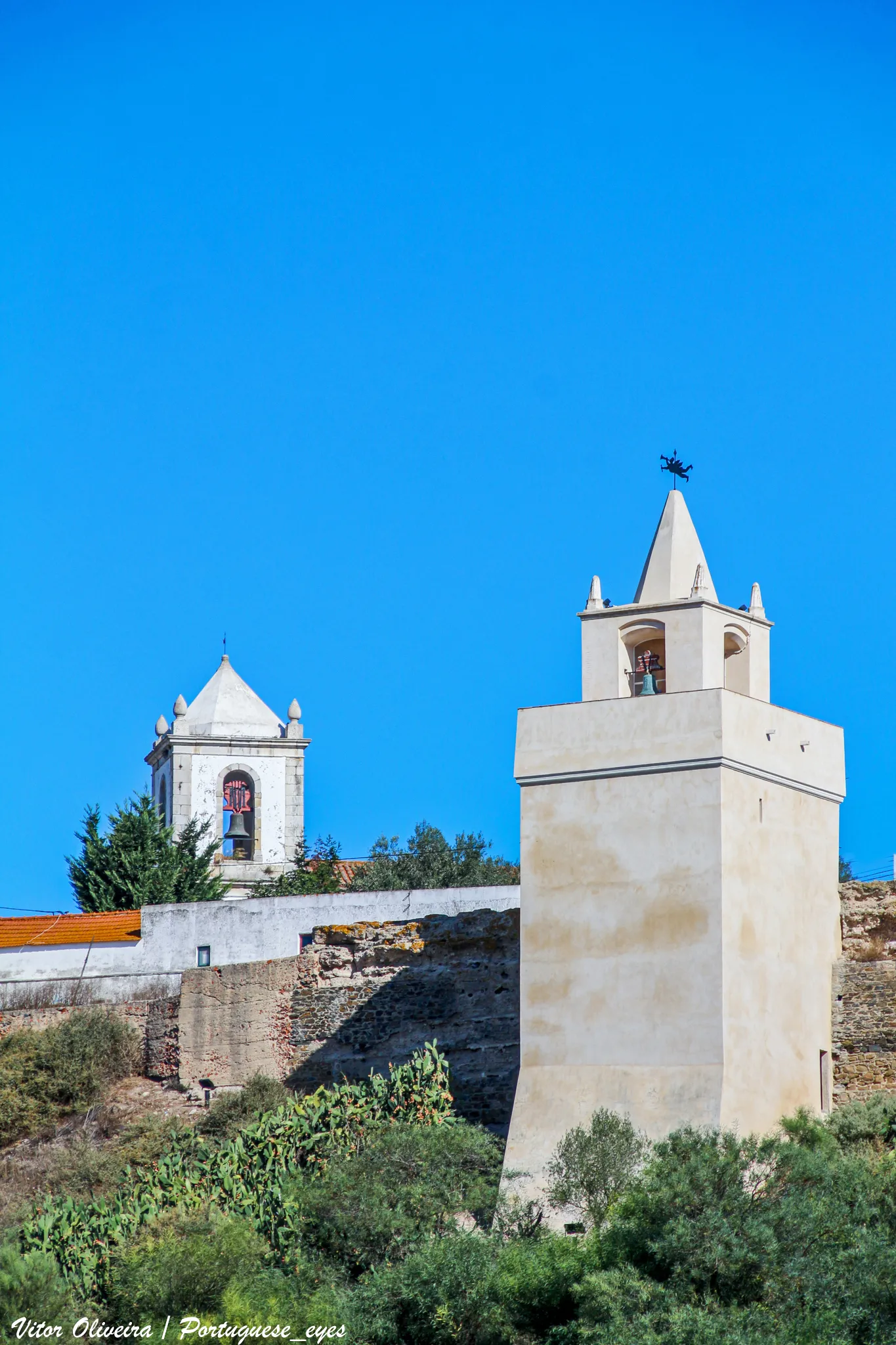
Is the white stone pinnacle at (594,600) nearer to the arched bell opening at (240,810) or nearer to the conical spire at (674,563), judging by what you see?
the conical spire at (674,563)

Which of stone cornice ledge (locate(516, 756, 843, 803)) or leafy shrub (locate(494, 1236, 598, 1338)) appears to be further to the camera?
stone cornice ledge (locate(516, 756, 843, 803))

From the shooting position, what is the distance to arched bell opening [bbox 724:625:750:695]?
2556 cm

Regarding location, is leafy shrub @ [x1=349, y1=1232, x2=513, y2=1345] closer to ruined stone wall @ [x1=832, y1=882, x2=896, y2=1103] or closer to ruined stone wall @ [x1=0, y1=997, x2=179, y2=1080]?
ruined stone wall @ [x1=832, y1=882, x2=896, y2=1103]

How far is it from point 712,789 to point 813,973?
8.37 ft

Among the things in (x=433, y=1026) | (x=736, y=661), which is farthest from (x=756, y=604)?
(x=433, y=1026)

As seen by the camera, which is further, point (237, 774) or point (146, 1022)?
point (237, 774)

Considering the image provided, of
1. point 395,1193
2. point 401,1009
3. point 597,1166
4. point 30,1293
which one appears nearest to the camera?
point 30,1293

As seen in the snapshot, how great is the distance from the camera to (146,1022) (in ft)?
103

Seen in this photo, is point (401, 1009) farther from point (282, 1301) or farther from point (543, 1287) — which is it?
point (543, 1287)

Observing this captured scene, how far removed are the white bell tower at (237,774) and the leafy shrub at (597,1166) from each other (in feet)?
86.3

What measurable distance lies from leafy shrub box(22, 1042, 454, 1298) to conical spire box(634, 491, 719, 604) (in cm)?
579

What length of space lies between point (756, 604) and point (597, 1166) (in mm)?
6865

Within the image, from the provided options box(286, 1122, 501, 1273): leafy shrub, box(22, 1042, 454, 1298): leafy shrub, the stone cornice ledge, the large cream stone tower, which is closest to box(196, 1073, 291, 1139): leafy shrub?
box(22, 1042, 454, 1298): leafy shrub

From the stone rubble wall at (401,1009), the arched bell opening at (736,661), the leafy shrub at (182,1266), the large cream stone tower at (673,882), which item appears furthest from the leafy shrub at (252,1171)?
the arched bell opening at (736,661)
